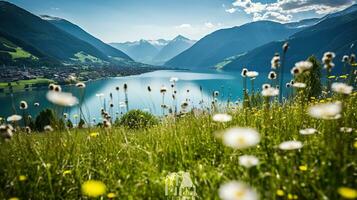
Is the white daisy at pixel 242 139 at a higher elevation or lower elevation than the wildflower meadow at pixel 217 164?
higher

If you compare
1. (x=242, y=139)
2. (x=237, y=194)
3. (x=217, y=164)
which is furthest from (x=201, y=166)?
(x=237, y=194)

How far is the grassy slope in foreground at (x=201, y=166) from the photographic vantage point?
2791mm

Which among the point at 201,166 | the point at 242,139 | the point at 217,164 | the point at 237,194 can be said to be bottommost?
the point at 217,164

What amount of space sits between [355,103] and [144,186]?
438cm

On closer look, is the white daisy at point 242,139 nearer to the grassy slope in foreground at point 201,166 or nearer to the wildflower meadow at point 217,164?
the wildflower meadow at point 217,164

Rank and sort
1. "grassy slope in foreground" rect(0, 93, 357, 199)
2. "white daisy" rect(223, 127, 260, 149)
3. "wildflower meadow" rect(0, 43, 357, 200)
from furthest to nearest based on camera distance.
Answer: "grassy slope in foreground" rect(0, 93, 357, 199)
"wildflower meadow" rect(0, 43, 357, 200)
"white daisy" rect(223, 127, 260, 149)

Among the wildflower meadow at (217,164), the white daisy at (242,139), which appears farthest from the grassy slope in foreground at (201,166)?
the white daisy at (242,139)

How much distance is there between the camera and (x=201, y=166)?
151 inches

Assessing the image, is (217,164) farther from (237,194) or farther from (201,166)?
(237,194)

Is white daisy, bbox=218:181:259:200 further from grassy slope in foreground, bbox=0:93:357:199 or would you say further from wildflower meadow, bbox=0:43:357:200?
grassy slope in foreground, bbox=0:93:357:199

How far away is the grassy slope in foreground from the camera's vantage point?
2791 millimetres

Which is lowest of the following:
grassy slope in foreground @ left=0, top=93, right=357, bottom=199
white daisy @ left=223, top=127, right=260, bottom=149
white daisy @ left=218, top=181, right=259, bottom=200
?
grassy slope in foreground @ left=0, top=93, right=357, bottom=199

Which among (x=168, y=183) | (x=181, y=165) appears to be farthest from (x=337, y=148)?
(x=181, y=165)

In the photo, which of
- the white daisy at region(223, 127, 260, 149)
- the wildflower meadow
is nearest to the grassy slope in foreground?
the wildflower meadow
